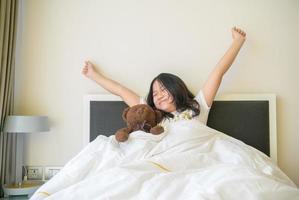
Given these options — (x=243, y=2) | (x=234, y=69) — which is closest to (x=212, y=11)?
(x=243, y=2)

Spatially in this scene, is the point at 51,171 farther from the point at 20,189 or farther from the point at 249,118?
the point at 249,118

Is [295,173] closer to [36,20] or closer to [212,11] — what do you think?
[212,11]

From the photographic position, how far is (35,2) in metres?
2.26

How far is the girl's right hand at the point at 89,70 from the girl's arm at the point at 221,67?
0.81 metres

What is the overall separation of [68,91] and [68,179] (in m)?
1.03

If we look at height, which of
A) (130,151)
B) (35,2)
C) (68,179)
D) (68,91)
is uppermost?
(35,2)

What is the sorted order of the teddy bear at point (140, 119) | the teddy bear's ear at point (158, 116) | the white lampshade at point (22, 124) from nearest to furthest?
the teddy bear at point (140, 119), the teddy bear's ear at point (158, 116), the white lampshade at point (22, 124)

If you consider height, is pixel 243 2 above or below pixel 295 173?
above

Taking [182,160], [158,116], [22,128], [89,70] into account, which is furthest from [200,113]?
[22,128]

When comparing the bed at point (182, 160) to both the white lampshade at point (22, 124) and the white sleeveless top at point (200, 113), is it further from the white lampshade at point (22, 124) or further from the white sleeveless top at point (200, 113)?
the white lampshade at point (22, 124)

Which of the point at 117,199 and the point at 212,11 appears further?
the point at 212,11

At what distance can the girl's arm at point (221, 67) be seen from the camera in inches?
75.1

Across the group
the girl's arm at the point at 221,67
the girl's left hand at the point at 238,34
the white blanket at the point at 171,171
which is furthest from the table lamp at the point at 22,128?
the girl's left hand at the point at 238,34

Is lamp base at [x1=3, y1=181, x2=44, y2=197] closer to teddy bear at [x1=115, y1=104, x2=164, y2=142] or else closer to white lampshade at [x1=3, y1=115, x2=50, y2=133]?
white lampshade at [x1=3, y1=115, x2=50, y2=133]
